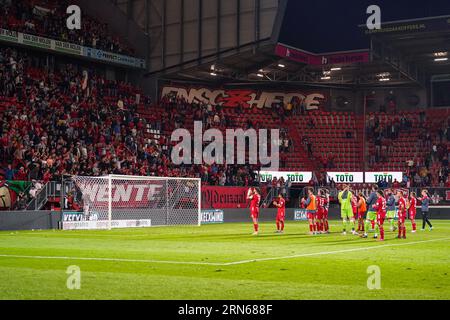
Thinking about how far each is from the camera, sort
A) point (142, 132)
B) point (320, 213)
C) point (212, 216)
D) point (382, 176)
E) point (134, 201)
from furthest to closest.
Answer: point (382, 176)
point (142, 132)
point (212, 216)
point (134, 201)
point (320, 213)

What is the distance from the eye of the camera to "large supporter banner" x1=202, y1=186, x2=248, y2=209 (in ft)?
147

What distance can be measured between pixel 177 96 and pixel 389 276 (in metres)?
44.7

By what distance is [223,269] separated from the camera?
51.9ft

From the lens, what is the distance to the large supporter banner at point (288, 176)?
54.0 metres

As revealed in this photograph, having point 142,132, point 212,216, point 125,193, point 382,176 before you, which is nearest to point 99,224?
point 125,193

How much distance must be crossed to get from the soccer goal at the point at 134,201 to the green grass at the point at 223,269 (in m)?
10.6

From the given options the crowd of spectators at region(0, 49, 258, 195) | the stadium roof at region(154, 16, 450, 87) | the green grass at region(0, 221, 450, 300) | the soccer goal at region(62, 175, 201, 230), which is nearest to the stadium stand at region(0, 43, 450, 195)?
the crowd of spectators at region(0, 49, 258, 195)

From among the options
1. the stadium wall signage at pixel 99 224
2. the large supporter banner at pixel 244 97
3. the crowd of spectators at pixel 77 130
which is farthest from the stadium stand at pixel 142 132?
the stadium wall signage at pixel 99 224

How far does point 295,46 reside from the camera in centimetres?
5275

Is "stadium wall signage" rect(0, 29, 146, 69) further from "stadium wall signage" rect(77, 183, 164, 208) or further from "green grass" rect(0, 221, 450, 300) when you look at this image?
"green grass" rect(0, 221, 450, 300)

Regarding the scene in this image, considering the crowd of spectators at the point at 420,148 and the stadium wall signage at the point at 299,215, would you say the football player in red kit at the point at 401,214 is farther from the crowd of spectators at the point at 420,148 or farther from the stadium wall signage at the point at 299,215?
the crowd of spectators at the point at 420,148

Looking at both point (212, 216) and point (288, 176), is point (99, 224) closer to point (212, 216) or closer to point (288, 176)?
point (212, 216)

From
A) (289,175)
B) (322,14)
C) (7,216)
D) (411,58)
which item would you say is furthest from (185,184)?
(411,58)

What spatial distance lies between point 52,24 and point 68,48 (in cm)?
192
